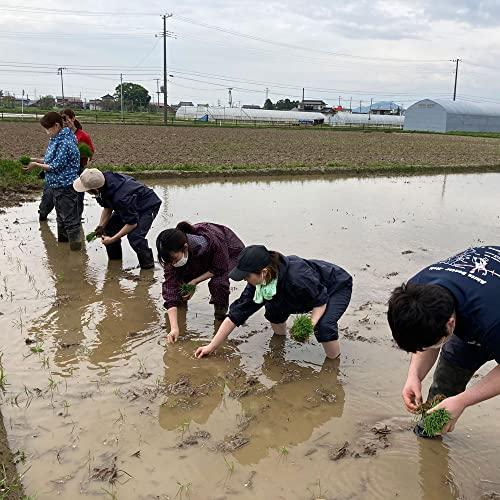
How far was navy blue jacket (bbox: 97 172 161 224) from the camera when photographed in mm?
6070

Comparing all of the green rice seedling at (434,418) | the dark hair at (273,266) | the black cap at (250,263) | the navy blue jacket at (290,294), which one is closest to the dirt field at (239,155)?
the navy blue jacket at (290,294)

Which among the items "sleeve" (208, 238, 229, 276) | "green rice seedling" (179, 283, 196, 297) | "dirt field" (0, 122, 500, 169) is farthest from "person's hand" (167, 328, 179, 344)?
"dirt field" (0, 122, 500, 169)

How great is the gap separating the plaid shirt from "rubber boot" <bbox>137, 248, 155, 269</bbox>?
1482mm

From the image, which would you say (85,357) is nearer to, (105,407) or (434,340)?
(105,407)

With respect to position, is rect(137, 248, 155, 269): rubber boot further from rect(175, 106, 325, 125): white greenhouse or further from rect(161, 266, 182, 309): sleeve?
rect(175, 106, 325, 125): white greenhouse

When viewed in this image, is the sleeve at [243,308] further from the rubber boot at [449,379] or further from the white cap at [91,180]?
the white cap at [91,180]

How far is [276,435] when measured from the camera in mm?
3379

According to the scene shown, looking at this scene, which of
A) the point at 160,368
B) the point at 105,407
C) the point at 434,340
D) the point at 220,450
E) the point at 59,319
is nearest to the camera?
the point at 434,340

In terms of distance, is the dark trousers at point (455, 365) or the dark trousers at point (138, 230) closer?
the dark trousers at point (455, 365)

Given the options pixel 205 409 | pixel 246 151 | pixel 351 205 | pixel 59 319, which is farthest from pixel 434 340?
pixel 246 151

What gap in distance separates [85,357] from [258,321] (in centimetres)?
158

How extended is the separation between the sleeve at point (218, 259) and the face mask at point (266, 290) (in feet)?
3.34

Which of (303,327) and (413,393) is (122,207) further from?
(413,393)

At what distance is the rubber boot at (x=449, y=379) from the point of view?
3.08 metres
